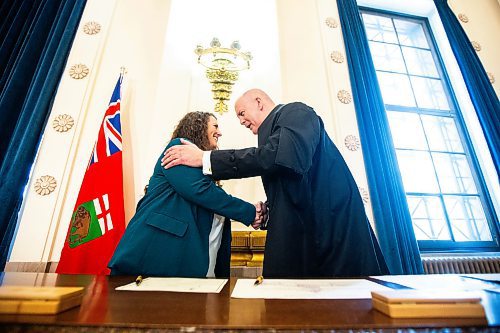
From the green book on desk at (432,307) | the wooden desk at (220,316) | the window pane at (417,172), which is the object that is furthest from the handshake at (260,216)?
the window pane at (417,172)

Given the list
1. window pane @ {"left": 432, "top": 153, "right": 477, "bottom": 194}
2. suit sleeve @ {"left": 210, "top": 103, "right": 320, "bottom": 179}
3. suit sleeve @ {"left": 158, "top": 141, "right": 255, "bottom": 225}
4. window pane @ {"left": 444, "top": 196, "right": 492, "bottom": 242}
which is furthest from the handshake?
window pane @ {"left": 432, "top": 153, "right": 477, "bottom": 194}

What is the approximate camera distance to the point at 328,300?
480mm

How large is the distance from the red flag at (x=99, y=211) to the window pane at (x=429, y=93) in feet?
11.8

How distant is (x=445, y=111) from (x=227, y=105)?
9.40 feet

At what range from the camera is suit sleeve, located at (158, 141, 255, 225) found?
45.2 inches

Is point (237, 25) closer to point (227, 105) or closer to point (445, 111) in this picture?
point (227, 105)

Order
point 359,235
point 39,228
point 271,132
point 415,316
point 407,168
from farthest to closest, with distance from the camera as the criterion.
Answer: point 407,168
point 39,228
point 271,132
point 359,235
point 415,316

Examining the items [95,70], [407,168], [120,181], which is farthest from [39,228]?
[407,168]

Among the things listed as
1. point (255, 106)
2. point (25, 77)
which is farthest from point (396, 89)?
point (25, 77)

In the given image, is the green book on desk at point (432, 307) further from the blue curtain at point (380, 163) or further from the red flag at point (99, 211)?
the blue curtain at point (380, 163)

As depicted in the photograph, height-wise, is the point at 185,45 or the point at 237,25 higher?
the point at 237,25

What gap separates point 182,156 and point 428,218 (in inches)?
112

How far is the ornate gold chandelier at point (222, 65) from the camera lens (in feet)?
8.11

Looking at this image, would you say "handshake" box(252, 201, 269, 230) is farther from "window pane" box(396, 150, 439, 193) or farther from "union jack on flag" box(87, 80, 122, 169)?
"window pane" box(396, 150, 439, 193)
